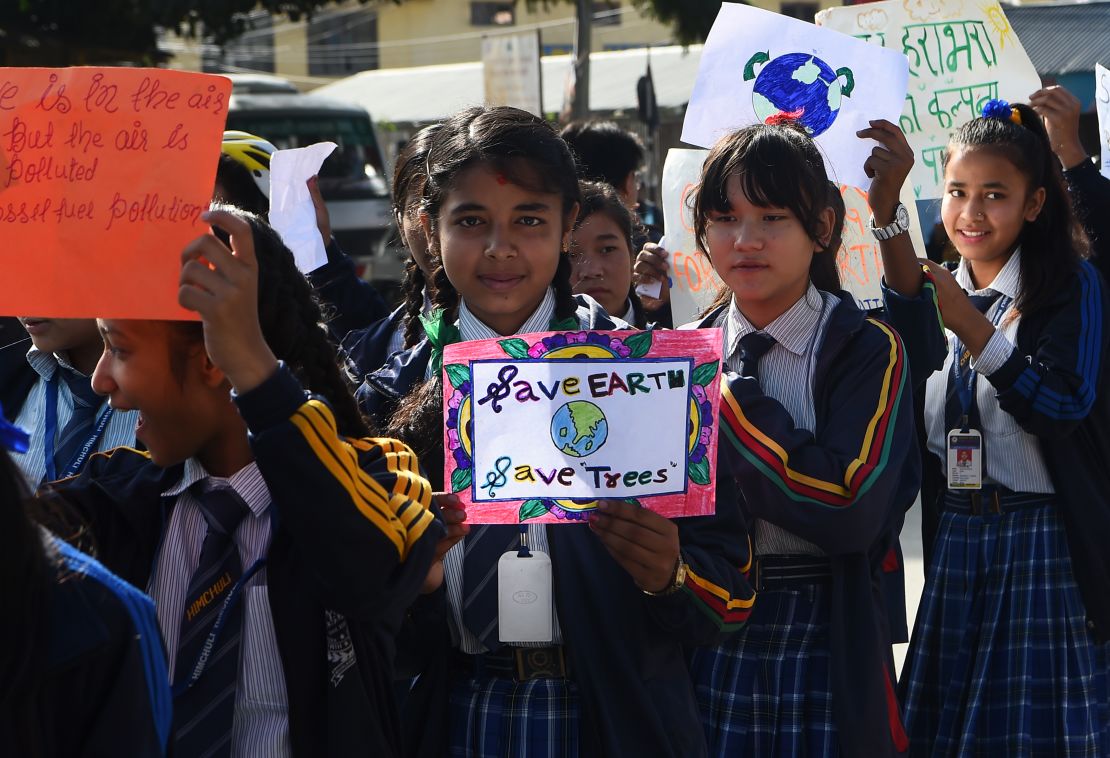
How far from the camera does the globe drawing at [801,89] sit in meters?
3.51

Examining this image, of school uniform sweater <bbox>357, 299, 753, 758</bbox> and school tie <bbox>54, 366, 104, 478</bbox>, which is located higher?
school tie <bbox>54, 366, 104, 478</bbox>

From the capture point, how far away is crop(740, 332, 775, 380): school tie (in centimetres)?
288

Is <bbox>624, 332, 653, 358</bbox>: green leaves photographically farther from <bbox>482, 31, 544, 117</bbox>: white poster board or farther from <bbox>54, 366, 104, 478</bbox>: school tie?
<bbox>482, 31, 544, 117</bbox>: white poster board

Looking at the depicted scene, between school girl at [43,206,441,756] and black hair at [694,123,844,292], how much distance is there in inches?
44.1

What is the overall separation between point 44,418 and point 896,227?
1871 millimetres

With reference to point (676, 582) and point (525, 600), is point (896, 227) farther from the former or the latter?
point (525, 600)

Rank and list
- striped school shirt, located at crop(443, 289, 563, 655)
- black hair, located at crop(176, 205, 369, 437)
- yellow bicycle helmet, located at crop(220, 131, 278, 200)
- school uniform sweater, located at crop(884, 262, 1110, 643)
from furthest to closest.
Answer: yellow bicycle helmet, located at crop(220, 131, 278, 200)
school uniform sweater, located at crop(884, 262, 1110, 643)
striped school shirt, located at crop(443, 289, 563, 655)
black hair, located at crop(176, 205, 369, 437)

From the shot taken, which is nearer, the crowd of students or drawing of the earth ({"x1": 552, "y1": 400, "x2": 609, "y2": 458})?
the crowd of students

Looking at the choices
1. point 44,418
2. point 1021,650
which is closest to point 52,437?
point 44,418

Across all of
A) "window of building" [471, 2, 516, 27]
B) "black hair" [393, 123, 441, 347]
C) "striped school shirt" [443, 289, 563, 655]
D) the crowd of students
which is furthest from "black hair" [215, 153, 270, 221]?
"window of building" [471, 2, 516, 27]

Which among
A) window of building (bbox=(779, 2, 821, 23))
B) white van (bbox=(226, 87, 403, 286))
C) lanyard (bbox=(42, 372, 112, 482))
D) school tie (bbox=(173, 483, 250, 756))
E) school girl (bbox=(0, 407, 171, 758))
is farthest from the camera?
window of building (bbox=(779, 2, 821, 23))

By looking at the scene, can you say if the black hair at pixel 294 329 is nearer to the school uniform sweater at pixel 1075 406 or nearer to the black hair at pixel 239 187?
the black hair at pixel 239 187

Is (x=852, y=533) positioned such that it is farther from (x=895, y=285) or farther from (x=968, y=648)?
(x=968, y=648)

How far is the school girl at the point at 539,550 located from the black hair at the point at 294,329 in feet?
0.80
